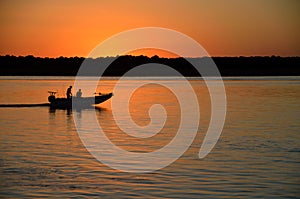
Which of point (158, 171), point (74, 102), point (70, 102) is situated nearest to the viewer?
point (158, 171)

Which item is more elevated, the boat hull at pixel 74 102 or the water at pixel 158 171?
the boat hull at pixel 74 102

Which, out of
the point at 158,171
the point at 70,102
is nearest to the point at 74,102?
the point at 70,102

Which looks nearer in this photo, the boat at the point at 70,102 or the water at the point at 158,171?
the water at the point at 158,171

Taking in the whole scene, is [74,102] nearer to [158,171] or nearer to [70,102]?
[70,102]

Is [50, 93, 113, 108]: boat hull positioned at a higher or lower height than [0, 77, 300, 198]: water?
higher

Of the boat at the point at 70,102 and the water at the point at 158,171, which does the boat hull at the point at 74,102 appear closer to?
the boat at the point at 70,102

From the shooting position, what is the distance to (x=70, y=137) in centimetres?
2794

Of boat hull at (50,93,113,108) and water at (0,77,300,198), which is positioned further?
boat hull at (50,93,113,108)

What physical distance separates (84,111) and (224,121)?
1431 cm

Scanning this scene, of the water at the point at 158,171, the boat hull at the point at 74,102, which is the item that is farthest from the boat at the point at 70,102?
the water at the point at 158,171

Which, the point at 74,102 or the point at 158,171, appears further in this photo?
the point at 74,102

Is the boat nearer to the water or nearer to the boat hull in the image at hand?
the boat hull

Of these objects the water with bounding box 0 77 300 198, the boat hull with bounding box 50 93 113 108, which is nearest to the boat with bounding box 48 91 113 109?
the boat hull with bounding box 50 93 113 108

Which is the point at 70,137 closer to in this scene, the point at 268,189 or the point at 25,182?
the point at 25,182
